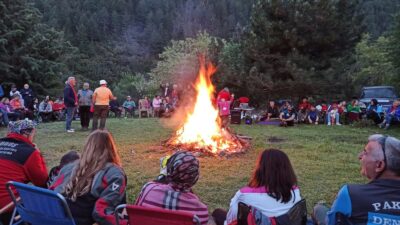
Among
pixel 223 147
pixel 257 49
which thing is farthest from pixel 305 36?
pixel 223 147

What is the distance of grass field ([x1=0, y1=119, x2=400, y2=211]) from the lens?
687 cm

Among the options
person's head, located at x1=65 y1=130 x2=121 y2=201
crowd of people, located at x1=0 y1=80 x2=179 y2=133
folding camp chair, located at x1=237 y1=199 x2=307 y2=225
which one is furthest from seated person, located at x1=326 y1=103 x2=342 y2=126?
person's head, located at x1=65 y1=130 x2=121 y2=201

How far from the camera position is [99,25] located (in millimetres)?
68750

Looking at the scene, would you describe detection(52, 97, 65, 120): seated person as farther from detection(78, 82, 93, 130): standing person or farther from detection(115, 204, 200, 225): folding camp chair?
detection(115, 204, 200, 225): folding camp chair

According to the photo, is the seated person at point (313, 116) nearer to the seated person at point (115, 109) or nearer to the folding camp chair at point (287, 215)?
the seated person at point (115, 109)

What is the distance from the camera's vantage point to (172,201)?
3.21 m

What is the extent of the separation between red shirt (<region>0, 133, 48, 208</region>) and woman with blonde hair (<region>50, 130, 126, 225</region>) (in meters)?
0.77

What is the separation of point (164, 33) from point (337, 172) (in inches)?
2474

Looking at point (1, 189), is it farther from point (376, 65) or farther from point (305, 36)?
point (376, 65)

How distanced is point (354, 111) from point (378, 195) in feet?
56.8

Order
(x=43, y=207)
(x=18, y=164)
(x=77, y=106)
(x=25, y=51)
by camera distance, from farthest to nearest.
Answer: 1. (x=25, y=51)
2. (x=77, y=106)
3. (x=18, y=164)
4. (x=43, y=207)

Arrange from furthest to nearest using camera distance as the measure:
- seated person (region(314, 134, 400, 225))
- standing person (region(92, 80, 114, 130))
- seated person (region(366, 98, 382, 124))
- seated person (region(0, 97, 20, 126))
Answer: seated person (region(366, 98, 382, 124))
seated person (region(0, 97, 20, 126))
standing person (region(92, 80, 114, 130))
seated person (region(314, 134, 400, 225))

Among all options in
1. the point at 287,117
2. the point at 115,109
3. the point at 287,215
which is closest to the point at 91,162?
the point at 287,215

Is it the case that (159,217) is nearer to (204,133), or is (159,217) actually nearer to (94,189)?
(94,189)
